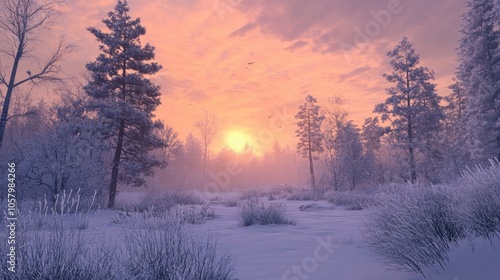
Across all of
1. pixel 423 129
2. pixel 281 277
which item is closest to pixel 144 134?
pixel 281 277

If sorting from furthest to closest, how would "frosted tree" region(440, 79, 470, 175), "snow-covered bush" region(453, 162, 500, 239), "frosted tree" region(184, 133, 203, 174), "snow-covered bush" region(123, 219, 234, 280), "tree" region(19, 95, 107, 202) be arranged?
"frosted tree" region(184, 133, 203, 174)
"frosted tree" region(440, 79, 470, 175)
"tree" region(19, 95, 107, 202)
"snow-covered bush" region(453, 162, 500, 239)
"snow-covered bush" region(123, 219, 234, 280)

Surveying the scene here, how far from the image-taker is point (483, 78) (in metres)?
25.9

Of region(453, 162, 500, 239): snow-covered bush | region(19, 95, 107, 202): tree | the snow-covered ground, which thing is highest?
region(19, 95, 107, 202): tree

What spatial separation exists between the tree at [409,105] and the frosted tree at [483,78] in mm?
2903

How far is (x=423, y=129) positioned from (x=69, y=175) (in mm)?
24863

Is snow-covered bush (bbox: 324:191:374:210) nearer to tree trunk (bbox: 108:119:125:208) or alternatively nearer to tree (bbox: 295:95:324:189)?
tree trunk (bbox: 108:119:125:208)

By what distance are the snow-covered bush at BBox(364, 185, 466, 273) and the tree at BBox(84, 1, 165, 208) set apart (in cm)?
1535

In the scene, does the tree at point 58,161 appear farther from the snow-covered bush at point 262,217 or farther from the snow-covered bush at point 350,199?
the snow-covered bush at point 350,199

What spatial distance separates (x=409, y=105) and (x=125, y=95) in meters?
21.4

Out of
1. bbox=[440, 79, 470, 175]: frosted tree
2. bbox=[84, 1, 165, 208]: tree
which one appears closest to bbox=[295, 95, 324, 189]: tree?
bbox=[440, 79, 470, 175]: frosted tree

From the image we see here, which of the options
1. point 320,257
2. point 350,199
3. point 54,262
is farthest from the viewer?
point 350,199

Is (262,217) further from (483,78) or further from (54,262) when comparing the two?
(483,78)

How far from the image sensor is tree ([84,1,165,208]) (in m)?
18.1

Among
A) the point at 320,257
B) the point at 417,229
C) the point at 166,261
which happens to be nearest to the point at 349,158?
the point at 320,257
